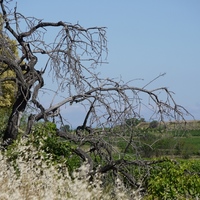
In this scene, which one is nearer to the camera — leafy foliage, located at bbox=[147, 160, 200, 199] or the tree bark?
leafy foliage, located at bbox=[147, 160, 200, 199]

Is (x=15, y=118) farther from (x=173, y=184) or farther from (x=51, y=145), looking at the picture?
(x=173, y=184)

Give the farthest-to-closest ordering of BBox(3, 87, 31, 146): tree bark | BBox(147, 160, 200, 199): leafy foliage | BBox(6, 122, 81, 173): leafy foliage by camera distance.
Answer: BBox(3, 87, 31, 146): tree bark → BBox(6, 122, 81, 173): leafy foliage → BBox(147, 160, 200, 199): leafy foliage

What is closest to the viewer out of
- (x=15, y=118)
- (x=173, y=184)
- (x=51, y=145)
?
(x=173, y=184)

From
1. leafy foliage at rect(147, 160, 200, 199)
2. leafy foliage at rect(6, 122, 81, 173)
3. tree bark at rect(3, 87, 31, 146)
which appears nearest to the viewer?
leafy foliage at rect(147, 160, 200, 199)

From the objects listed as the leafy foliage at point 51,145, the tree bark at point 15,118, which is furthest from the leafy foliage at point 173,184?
the tree bark at point 15,118

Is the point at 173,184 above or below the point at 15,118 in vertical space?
below

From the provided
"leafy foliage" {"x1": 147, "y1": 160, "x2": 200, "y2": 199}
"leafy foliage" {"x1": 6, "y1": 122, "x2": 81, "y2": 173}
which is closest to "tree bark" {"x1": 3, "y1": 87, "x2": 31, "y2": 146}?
"leafy foliage" {"x1": 6, "y1": 122, "x2": 81, "y2": 173}

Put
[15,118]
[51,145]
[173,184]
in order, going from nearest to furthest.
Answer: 1. [173,184]
2. [51,145]
3. [15,118]

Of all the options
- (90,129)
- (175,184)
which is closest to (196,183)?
(175,184)

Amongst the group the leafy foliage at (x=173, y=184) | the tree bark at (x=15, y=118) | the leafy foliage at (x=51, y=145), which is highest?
the tree bark at (x=15, y=118)

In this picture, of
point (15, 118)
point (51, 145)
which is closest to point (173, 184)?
point (51, 145)

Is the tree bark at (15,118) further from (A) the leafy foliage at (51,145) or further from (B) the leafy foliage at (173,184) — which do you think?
(B) the leafy foliage at (173,184)

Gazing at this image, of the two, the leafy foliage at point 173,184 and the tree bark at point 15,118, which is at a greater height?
the tree bark at point 15,118

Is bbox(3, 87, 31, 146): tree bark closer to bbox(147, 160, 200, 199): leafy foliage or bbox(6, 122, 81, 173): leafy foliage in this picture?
bbox(6, 122, 81, 173): leafy foliage
